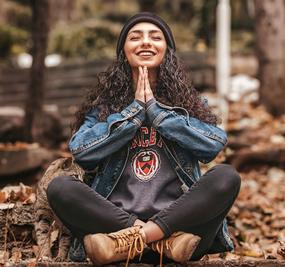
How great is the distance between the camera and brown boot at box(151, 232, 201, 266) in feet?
10.2

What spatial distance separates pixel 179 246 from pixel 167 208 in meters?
0.21

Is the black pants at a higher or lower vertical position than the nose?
lower

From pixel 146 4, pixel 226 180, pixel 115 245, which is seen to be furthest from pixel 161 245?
pixel 146 4

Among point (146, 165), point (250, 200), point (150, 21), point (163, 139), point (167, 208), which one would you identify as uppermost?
point (150, 21)

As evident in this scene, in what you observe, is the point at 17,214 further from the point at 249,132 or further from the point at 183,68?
the point at 249,132

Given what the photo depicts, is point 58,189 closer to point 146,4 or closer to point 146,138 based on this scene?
point 146,138

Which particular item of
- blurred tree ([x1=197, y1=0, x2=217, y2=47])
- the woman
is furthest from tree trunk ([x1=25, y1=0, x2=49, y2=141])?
blurred tree ([x1=197, y1=0, x2=217, y2=47])

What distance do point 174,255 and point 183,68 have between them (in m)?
1.23

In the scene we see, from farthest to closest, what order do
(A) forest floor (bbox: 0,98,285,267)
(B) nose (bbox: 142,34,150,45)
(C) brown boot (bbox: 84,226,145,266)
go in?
(A) forest floor (bbox: 0,98,285,267)
(B) nose (bbox: 142,34,150,45)
(C) brown boot (bbox: 84,226,145,266)

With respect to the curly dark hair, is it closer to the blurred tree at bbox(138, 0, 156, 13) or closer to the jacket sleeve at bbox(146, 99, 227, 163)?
the jacket sleeve at bbox(146, 99, 227, 163)

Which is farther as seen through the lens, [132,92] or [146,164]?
[132,92]

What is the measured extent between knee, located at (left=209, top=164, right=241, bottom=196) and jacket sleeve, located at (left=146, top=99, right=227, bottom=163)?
219 mm

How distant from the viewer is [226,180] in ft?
10.6

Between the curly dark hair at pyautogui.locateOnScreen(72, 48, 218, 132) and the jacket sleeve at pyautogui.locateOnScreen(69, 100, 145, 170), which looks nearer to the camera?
the jacket sleeve at pyautogui.locateOnScreen(69, 100, 145, 170)
